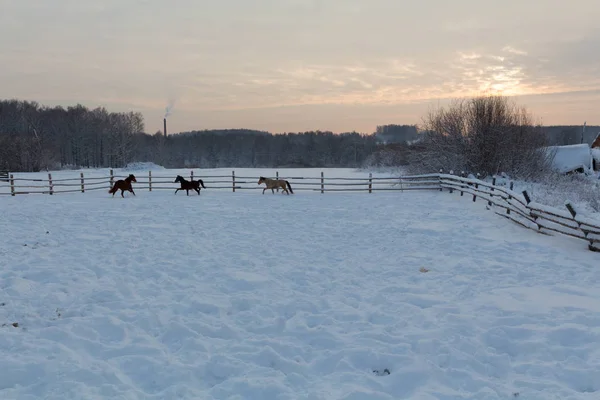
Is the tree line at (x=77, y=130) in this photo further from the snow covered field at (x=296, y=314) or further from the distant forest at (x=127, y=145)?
the snow covered field at (x=296, y=314)

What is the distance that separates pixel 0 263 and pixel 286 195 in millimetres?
12956

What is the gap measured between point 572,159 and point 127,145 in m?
66.5

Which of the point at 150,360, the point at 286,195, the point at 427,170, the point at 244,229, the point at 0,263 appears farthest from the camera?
the point at 427,170

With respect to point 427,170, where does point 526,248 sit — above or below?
below

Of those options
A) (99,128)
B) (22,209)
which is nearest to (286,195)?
(22,209)

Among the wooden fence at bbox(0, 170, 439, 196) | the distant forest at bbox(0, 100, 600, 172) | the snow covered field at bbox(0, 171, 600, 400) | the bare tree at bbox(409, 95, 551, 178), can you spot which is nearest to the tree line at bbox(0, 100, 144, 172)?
the distant forest at bbox(0, 100, 600, 172)

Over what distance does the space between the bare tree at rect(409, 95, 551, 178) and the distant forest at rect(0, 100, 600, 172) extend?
4.28 meters

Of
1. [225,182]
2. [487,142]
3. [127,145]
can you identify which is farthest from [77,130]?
[487,142]

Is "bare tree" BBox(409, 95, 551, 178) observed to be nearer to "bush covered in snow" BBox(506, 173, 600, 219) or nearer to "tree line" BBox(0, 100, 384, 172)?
"bush covered in snow" BBox(506, 173, 600, 219)

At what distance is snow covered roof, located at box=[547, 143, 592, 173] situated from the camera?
30.2 m

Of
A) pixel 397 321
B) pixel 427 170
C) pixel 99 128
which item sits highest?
pixel 99 128

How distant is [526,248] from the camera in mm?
8180

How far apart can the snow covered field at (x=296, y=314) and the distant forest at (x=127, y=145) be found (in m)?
23.7

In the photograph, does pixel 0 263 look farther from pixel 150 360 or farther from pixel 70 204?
pixel 70 204
